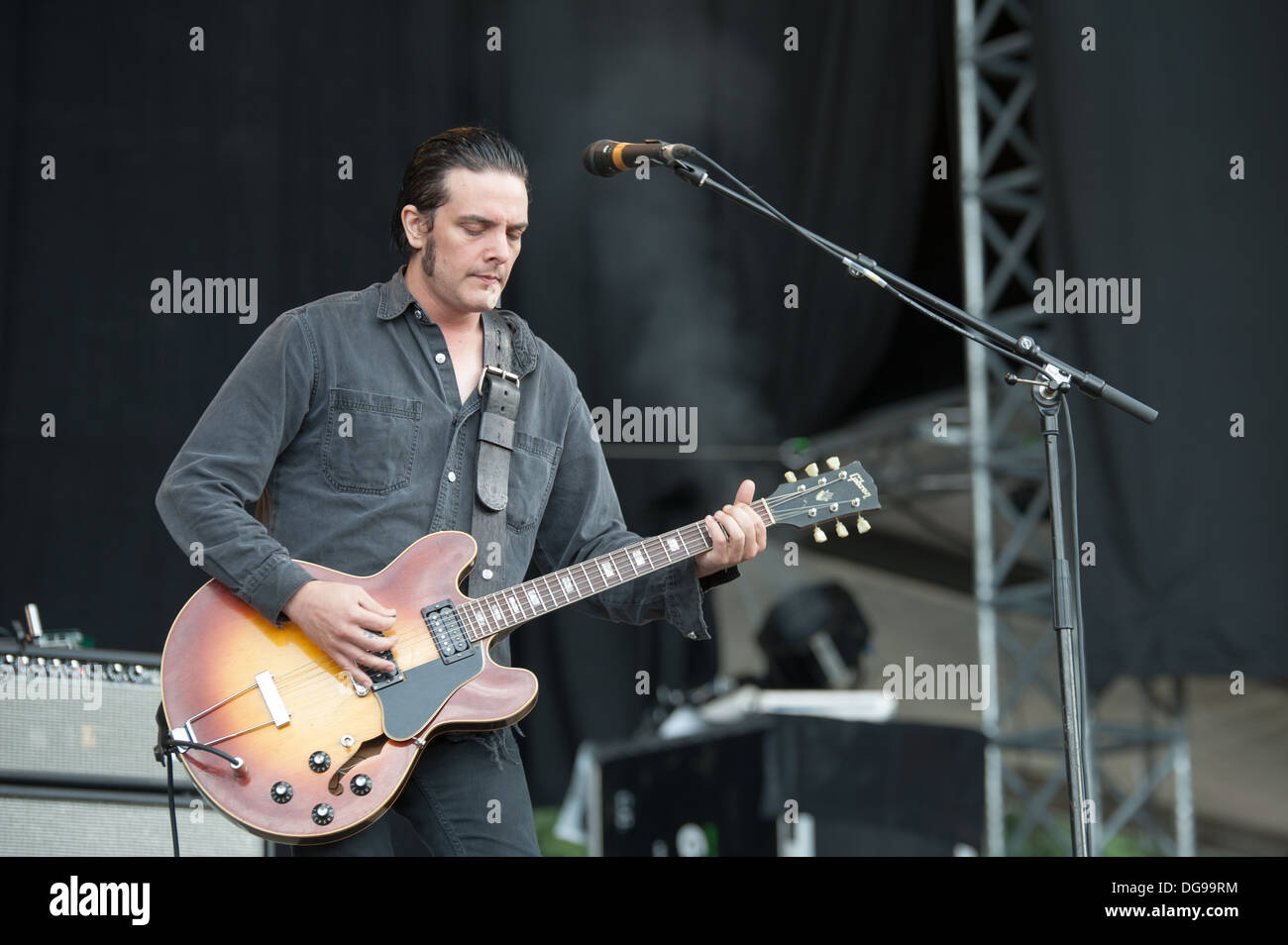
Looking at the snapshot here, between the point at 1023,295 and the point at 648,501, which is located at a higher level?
the point at 1023,295

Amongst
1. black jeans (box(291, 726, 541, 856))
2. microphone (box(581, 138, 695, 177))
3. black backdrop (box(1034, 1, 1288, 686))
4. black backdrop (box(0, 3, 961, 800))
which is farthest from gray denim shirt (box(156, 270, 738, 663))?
black backdrop (box(1034, 1, 1288, 686))

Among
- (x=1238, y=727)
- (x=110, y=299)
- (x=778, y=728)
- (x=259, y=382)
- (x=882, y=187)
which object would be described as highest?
(x=882, y=187)

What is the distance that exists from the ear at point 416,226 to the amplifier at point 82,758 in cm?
129

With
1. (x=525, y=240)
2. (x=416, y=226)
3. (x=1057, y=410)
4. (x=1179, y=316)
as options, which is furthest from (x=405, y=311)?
(x=1179, y=316)

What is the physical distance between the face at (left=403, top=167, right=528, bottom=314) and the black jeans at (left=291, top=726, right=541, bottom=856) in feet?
2.90

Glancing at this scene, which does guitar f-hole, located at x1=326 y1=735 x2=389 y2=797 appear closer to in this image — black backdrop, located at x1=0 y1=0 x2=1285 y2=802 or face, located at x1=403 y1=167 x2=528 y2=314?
face, located at x1=403 y1=167 x2=528 y2=314

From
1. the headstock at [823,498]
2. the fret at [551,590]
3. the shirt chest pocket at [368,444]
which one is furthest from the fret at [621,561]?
the shirt chest pocket at [368,444]

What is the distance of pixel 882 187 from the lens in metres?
6.21

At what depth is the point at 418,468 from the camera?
271 centimetres

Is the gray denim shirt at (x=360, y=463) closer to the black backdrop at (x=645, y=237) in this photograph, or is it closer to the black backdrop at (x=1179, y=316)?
the black backdrop at (x=645, y=237)

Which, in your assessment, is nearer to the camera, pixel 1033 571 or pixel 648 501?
pixel 648 501
